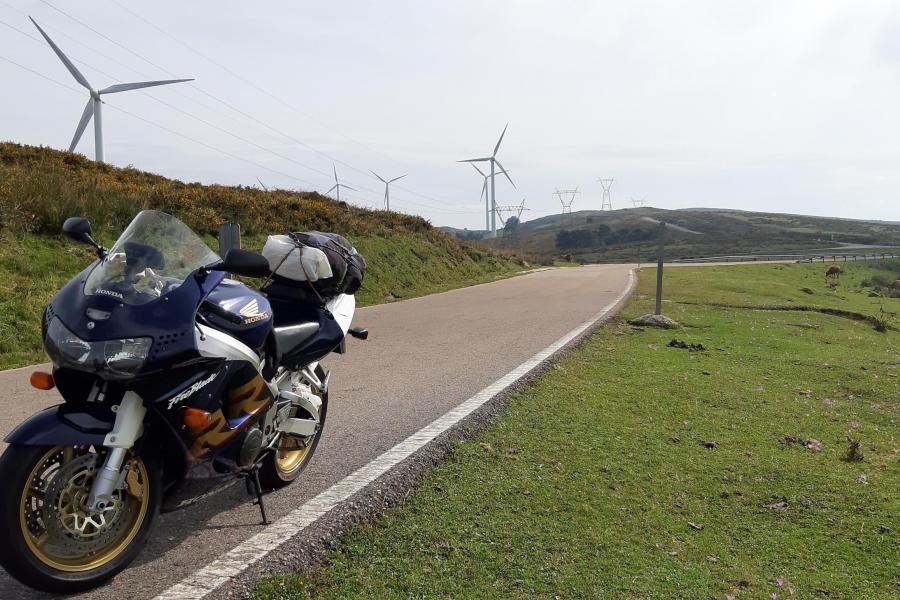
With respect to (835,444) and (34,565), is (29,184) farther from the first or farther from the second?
(835,444)

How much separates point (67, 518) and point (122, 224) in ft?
43.7

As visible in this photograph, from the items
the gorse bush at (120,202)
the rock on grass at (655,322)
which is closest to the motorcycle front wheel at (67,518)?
the rock on grass at (655,322)

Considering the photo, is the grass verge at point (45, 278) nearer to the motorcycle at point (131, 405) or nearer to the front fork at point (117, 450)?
the motorcycle at point (131, 405)

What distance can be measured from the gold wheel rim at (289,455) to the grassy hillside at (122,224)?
20.0 feet

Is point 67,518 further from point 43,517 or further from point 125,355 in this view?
point 125,355

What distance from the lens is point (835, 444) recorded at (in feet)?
18.2

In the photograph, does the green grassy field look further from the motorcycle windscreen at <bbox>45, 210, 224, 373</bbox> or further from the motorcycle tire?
the motorcycle windscreen at <bbox>45, 210, 224, 373</bbox>

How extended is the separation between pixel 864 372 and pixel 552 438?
5.82 meters

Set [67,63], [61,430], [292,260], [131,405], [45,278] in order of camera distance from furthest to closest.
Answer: [67,63] → [45,278] → [292,260] → [131,405] → [61,430]

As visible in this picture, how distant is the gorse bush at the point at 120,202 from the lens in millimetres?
12625

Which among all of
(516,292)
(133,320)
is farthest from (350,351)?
(516,292)

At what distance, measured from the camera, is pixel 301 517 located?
3568mm

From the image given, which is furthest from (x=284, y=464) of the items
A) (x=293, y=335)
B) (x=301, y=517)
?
(x=293, y=335)

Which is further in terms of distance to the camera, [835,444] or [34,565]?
[835,444]
